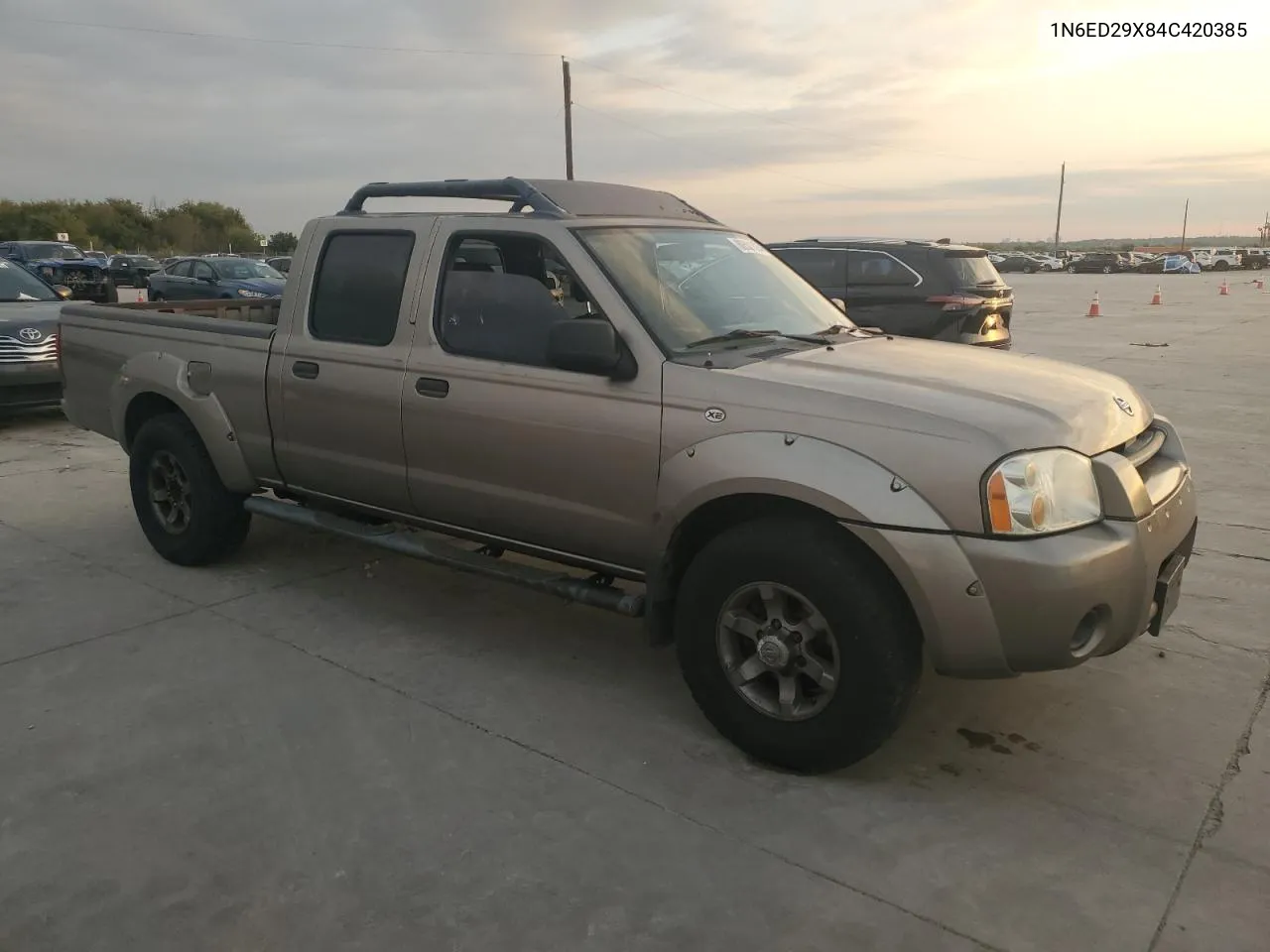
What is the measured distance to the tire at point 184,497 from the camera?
517cm

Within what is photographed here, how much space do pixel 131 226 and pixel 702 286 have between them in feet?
261

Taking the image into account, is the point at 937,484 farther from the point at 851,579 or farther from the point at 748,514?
the point at 748,514

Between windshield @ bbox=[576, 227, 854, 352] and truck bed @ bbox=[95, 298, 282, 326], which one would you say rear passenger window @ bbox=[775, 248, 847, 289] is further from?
Result: windshield @ bbox=[576, 227, 854, 352]

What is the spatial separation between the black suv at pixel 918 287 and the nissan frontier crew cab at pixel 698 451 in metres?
5.89

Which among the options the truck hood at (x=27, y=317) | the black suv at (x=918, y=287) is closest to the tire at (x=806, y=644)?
the black suv at (x=918, y=287)

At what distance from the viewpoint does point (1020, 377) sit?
3.56 meters

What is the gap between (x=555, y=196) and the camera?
4.20m

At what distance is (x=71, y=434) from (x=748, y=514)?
837 centimetres

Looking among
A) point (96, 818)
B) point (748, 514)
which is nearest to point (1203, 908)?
point (748, 514)

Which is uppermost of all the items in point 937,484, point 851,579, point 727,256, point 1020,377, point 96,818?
point 727,256

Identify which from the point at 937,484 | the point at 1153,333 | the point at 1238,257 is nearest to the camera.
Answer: the point at 937,484

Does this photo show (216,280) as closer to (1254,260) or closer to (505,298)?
(505,298)

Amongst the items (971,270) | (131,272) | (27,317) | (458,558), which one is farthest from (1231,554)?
(131,272)

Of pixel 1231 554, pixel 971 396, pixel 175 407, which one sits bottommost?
pixel 1231 554
